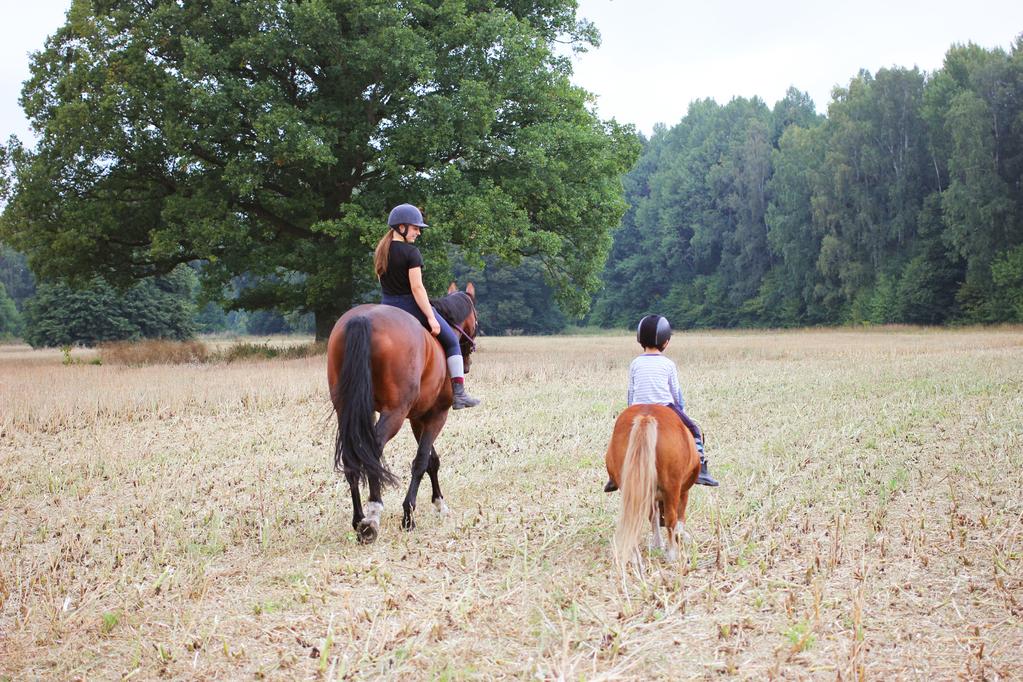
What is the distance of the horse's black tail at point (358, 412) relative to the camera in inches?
244

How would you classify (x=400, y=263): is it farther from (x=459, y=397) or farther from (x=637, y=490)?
(x=637, y=490)

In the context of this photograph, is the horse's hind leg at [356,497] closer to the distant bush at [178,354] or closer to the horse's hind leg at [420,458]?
the horse's hind leg at [420,458]

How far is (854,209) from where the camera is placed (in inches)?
2228

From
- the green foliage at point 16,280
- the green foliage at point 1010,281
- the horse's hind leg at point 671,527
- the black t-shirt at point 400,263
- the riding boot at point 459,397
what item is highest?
the green foliage at point 16,280

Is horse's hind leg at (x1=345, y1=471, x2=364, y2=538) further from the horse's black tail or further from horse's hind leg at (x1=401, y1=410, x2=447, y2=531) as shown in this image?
horse's hind leg at (x1=401, y1=410, x2=447, y2=531)

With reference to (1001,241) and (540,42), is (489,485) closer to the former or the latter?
(540,42)

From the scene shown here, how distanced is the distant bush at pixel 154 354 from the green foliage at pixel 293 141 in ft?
6.18

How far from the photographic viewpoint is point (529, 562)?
18.2 feet

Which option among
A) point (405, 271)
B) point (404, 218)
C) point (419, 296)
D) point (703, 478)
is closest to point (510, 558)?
point (703, 478)

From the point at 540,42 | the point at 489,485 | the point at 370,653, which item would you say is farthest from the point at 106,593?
the point at 540,42

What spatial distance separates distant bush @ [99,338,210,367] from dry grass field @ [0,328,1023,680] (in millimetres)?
12333

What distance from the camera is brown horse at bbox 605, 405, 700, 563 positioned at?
5137mm

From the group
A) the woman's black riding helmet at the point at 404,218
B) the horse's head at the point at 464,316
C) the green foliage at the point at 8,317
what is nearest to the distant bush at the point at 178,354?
the horse's head at the point at 464,316

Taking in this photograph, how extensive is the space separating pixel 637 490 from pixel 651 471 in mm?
145
